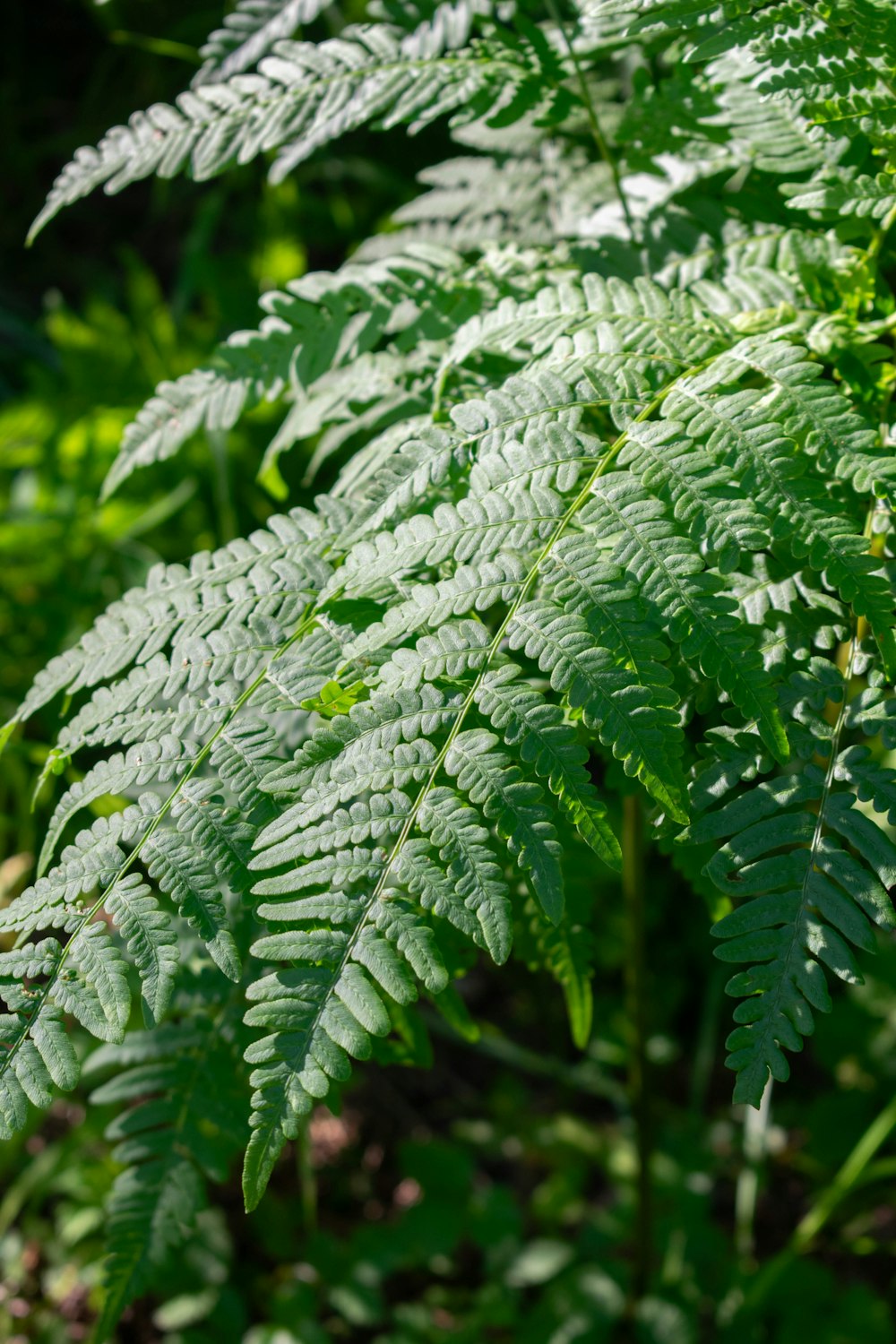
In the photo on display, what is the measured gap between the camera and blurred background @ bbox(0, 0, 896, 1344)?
176 centimetres

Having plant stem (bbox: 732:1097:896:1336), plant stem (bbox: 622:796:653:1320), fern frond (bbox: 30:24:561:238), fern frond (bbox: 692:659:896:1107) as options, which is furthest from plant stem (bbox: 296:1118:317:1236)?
fern frond (bbox: 30:24:561:238)

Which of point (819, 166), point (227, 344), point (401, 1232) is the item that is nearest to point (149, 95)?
point (227, 344)

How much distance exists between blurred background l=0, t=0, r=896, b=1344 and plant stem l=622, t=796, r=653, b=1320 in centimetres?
8

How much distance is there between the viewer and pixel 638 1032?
4.84ft

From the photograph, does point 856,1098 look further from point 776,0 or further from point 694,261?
point 776,0

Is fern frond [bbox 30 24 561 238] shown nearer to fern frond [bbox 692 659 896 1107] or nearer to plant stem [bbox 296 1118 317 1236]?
fern frond [bbox 692 659 896 1107]

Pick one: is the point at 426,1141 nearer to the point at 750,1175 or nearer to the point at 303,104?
the point at 750,1175

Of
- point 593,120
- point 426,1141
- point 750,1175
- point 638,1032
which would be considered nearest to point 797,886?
point 638,1032

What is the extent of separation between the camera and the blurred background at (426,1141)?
176 centimetres

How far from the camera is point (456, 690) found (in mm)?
851

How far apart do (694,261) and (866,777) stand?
625 millimetres

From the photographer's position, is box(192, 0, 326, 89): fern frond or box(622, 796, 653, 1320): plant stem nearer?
box(192, 0, 326, 89): fern frond

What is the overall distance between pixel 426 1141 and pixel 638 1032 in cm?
95

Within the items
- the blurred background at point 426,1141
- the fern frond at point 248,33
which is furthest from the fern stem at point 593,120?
the blurred background at point 426,1141
